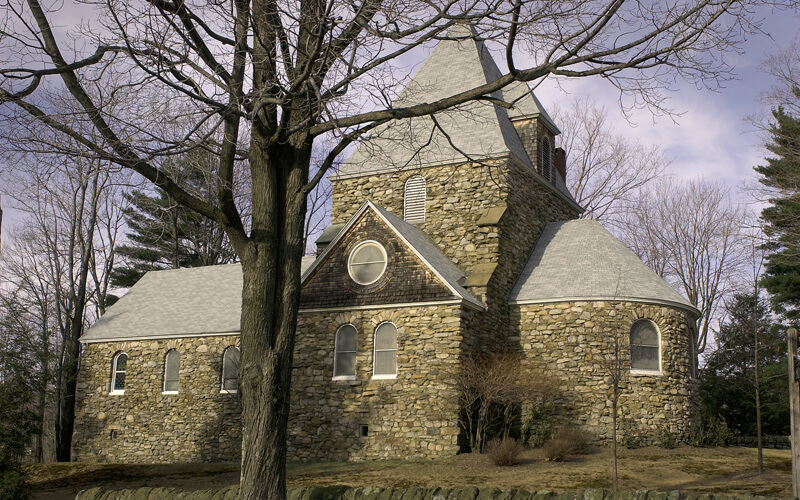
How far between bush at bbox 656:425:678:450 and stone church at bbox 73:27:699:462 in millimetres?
176

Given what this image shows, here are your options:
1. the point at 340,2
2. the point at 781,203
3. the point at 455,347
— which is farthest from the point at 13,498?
the point at 781,203

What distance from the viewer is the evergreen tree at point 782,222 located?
74.8 ft

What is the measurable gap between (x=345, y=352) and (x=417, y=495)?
9572mm

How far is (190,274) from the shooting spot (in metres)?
28.0

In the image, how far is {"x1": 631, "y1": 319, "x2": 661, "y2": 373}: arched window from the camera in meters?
19.4

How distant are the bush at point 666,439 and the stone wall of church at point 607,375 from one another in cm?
8

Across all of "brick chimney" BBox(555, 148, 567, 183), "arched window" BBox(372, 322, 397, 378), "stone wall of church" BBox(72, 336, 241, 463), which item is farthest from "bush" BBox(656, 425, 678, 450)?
"stone wall of church" BBox(72, 336, 241, 463)

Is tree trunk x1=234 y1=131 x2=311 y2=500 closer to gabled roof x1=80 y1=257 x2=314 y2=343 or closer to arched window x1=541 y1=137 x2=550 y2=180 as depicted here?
gabled roof x1=80 y1=257 x2=314 y2=343

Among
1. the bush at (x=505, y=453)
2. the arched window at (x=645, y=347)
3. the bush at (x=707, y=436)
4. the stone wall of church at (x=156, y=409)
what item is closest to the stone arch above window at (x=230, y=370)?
the stone wall of church at (x=156, y=409)

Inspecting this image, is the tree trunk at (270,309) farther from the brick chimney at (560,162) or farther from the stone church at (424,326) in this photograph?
the brick chimney at (560,162)

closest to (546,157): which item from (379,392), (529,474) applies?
(379,392)

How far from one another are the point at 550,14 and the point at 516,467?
33.6 feet

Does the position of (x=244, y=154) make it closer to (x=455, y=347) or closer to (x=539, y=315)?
(x=455, y=347)

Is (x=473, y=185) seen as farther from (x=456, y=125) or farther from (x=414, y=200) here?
(x=456, y=125)
